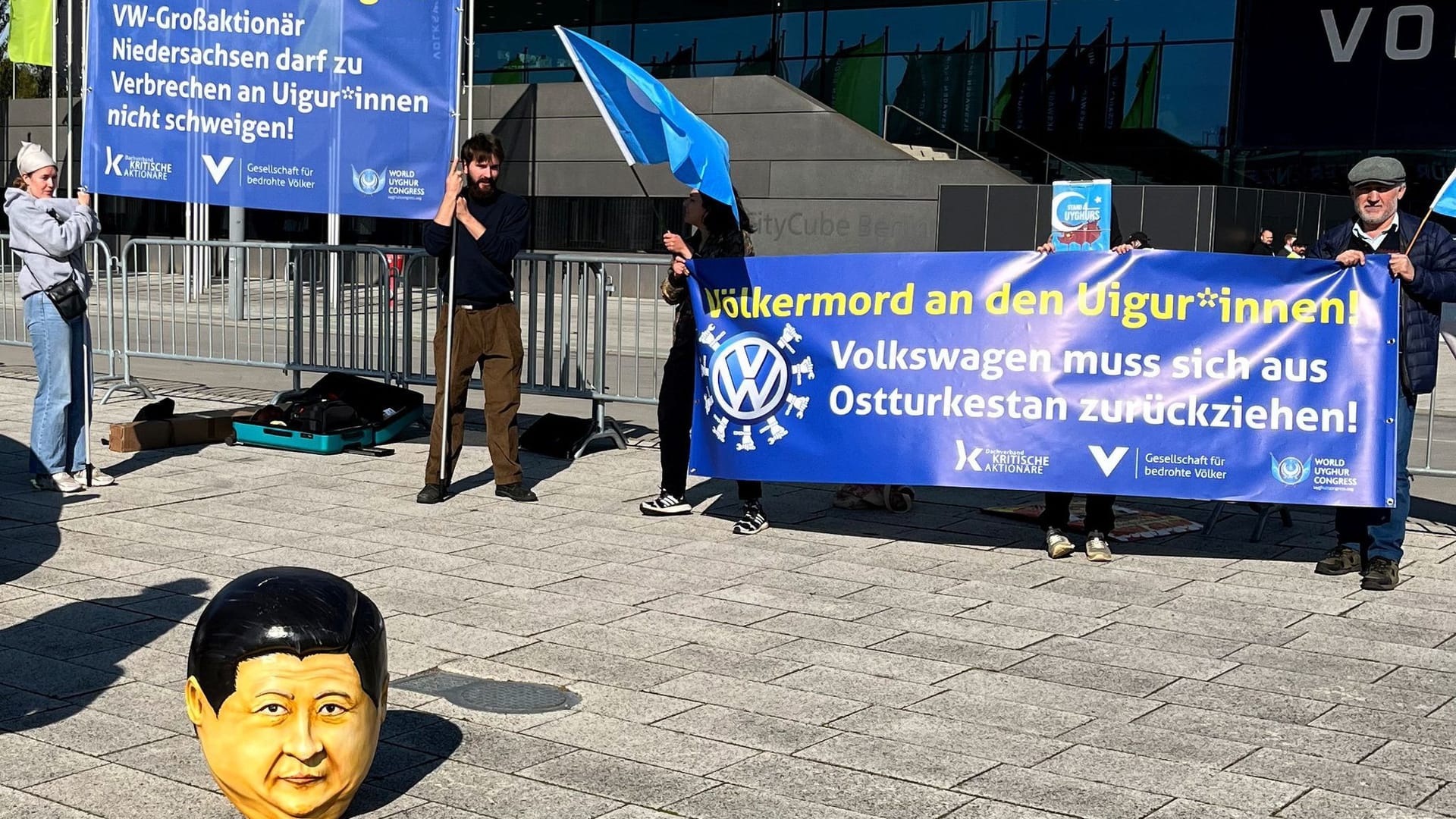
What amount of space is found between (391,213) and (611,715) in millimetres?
5542

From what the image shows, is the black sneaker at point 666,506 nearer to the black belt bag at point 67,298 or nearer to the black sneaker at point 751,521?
the black sneaker at point 751,521

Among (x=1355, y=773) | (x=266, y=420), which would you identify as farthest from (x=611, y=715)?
(x=266, y=420)

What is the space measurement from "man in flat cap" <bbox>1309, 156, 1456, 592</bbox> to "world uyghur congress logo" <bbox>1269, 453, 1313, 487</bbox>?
38cm

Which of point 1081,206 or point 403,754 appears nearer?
point 403,754

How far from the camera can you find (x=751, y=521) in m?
8.61

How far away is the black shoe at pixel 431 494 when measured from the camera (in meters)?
9.21

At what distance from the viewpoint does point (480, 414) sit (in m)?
13.0

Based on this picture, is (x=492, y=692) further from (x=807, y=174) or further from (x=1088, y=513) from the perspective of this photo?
(x=807, y=174)

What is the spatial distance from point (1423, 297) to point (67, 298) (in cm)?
699

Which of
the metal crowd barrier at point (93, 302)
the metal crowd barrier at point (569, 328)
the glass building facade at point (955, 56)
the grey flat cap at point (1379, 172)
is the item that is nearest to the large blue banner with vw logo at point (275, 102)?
the metal crowd barrier at point (569, 328)

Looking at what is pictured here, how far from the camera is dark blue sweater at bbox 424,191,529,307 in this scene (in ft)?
29.8

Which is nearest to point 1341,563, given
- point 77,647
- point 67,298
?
point 77,647

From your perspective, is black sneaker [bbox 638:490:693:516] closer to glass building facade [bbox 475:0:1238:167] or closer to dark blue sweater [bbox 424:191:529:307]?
dark blue sweater [bbox 424:191:529:307]

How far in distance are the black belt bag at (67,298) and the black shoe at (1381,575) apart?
6863 mm
